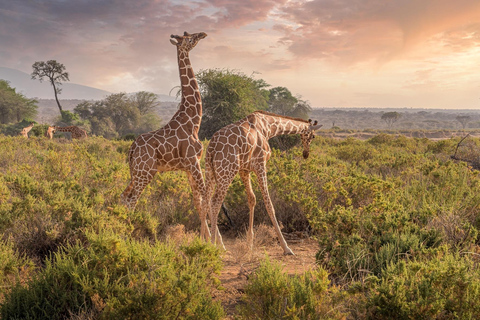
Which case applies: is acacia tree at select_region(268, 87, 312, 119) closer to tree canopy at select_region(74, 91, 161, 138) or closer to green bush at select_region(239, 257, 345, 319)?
tree canopy at select_region(74, 91, 161, 138)

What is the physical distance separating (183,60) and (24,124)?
114 ft

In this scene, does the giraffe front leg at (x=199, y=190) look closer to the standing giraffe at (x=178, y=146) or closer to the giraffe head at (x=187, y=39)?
the standing giraffe at (x=178, y=146)

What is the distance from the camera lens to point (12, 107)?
40.9m

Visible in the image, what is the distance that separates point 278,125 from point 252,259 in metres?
2.19

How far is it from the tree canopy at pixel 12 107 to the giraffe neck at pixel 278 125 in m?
45.7

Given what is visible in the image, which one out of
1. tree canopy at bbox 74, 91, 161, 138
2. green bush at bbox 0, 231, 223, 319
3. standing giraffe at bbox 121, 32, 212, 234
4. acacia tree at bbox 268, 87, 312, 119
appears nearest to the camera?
green bush at bbox 0, 231, 223, 319

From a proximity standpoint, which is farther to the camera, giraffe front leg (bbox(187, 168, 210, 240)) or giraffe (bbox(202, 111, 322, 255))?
giraffe front leg (bbox(187, 168, 210, 240))

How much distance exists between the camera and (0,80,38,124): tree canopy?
4025cm

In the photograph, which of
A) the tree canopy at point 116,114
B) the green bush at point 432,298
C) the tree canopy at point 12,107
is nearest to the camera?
the green bush at point 432,298

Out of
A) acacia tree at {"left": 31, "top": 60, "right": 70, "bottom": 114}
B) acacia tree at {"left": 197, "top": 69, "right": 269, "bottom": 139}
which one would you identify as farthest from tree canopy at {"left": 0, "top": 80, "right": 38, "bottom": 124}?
acacia tree at {"left": 197, "top": 69, "right": 269, "bottom": 139}

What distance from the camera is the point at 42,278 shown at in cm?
320

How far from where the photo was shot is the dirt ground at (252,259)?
3.71 meters

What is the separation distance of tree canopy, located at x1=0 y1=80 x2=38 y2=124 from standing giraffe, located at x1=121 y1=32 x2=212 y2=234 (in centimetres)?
4512

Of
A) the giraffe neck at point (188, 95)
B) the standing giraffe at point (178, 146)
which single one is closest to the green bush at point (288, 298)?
the standing giraffe at point (178, 146)
